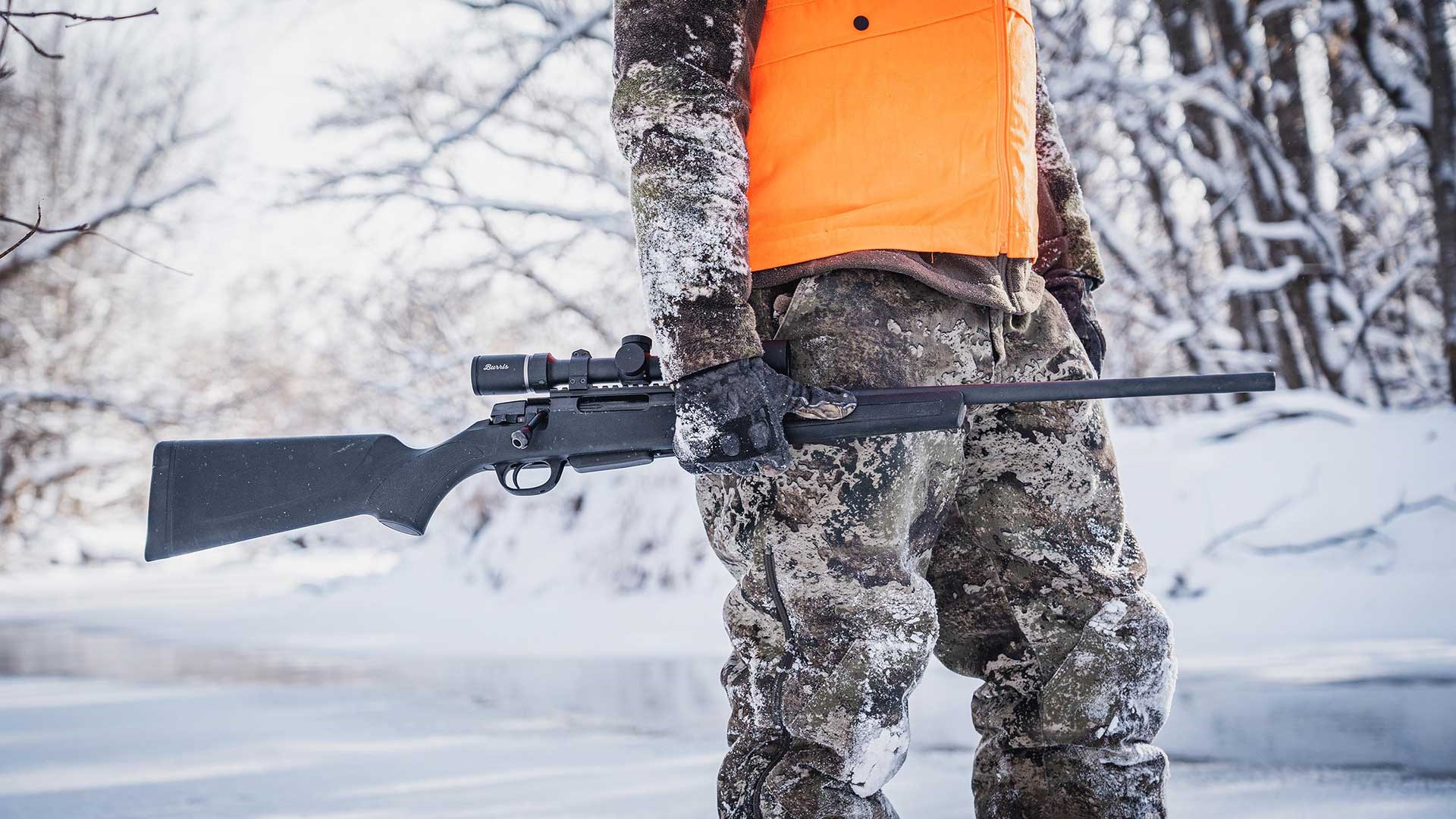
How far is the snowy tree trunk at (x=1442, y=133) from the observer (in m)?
5.52

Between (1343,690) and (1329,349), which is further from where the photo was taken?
(1329,349)

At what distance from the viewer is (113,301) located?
1516cm

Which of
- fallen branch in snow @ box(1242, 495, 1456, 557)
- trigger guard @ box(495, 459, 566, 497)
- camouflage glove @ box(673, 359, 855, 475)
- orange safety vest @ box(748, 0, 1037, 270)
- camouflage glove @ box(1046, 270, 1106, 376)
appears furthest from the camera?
fallen branch in snow @ box(1242, 495, 1456, 557)

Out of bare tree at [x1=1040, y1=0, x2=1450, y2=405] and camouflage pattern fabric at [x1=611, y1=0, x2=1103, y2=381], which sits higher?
bare tree at [x1=1040, y1=0, x2=1450, y2=405]

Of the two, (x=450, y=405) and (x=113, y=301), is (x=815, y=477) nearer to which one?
(x=450, y=405)

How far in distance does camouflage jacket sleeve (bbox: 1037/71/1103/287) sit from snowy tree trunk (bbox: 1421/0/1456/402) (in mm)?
4501

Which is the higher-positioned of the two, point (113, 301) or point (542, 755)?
point (113, 301)

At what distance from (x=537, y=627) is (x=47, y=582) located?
23.2 ft

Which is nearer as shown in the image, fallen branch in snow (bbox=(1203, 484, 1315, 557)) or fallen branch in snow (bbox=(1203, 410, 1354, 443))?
fallen branch in snow (bbox=(1203, 484, 1315, 557))

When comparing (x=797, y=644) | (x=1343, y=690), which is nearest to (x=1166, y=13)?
(x=1343, y=690)

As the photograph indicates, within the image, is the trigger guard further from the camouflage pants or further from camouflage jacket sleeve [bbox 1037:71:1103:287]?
camouflage jacket sleeve [bbox 1037:71:1103:287]

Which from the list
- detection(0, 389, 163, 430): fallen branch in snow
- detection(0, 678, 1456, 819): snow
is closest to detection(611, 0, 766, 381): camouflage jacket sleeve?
detection(0, 678, 1456, 819): snow

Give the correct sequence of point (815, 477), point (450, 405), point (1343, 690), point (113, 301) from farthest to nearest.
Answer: point (113, 301) < point (450, 405) < point (1343, 690) < point (815, 477)

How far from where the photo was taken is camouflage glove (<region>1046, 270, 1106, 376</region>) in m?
2.03
